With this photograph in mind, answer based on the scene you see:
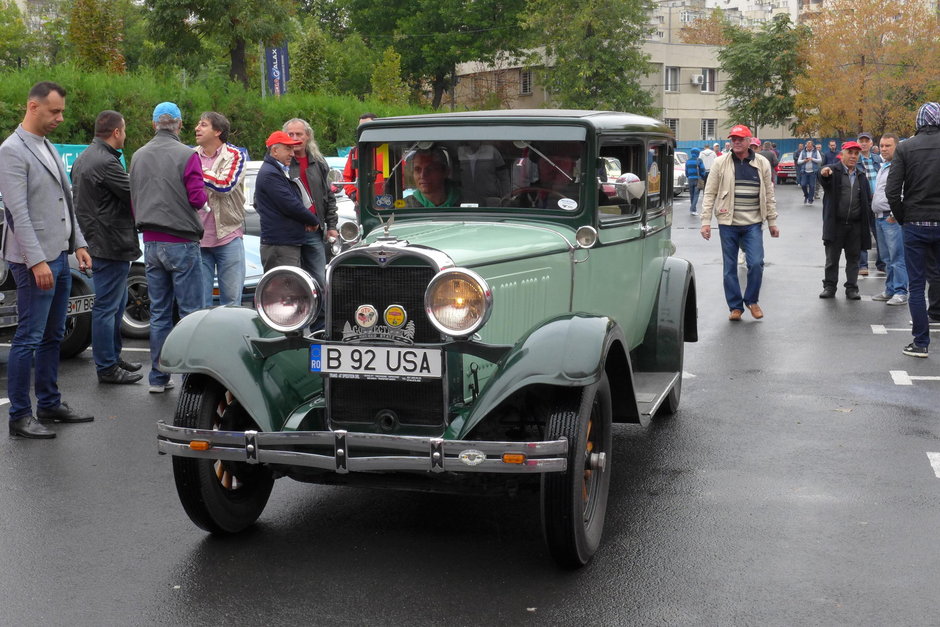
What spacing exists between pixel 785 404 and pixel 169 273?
4.64 metres

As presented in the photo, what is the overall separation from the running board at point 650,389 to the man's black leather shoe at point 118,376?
13.2ft

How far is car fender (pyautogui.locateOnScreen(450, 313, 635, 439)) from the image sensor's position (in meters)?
4.16

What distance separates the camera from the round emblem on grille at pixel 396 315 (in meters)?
4.38

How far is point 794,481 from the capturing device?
5590mm

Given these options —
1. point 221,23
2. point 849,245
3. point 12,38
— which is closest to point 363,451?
point 849,245

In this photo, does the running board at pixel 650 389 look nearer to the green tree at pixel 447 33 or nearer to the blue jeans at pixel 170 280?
the blue jeans at pixel 170 280

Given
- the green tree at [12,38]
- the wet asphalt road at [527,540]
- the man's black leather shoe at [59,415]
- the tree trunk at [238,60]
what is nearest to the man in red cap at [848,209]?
the wet asphalt road at [527,540]

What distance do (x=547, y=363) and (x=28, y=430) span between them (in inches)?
156

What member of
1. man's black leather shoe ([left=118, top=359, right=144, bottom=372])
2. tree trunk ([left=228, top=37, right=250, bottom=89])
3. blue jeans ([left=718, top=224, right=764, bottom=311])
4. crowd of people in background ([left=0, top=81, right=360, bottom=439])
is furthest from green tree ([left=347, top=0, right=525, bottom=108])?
man's black leather shoe ([left=118, top=359, right=144, bottom=372])

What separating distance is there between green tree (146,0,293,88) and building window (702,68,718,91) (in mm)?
49398

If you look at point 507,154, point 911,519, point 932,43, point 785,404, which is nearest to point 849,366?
point 785,404

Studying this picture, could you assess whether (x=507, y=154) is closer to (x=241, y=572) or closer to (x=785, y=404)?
(x=241, y=572)

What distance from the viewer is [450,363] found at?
4465 mm

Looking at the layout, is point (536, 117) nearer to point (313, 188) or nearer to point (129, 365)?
point (313, 188)
